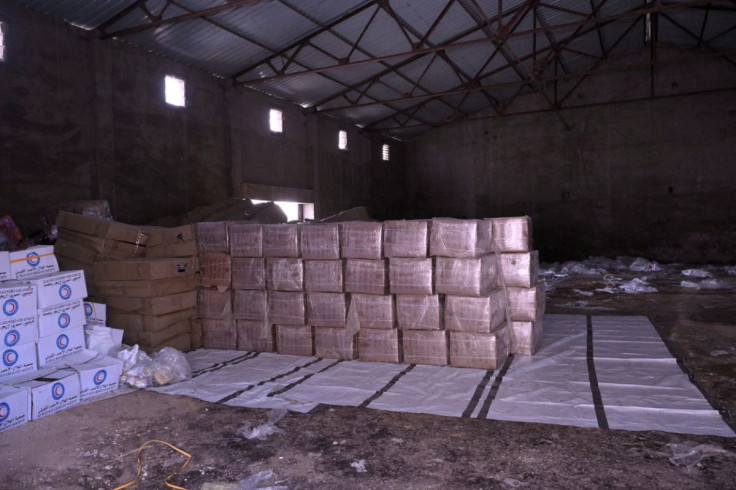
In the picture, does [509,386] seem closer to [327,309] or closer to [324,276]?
[327,309]

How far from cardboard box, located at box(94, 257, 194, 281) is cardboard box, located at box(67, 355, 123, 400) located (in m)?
1.17

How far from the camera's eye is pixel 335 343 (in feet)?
20.6

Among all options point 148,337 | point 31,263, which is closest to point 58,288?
point 31,263

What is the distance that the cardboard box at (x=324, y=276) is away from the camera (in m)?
6.23

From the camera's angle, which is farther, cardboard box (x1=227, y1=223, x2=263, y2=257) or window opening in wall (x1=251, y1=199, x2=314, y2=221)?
window opening in wall (x1=251, y1=199, x2=314, y2=221)

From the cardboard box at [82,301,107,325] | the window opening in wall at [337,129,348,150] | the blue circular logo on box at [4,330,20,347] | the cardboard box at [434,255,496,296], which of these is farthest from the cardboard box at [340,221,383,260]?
the window opening in wall at [337,129,348,150]

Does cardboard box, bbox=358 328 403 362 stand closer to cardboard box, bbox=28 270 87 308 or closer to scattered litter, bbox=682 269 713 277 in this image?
cardboard box, bbox=28 270 87 308

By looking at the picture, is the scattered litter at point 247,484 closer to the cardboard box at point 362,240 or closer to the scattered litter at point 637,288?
the cardboard box at point 362,240

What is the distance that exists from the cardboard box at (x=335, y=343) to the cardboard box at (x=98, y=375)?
2256 mm

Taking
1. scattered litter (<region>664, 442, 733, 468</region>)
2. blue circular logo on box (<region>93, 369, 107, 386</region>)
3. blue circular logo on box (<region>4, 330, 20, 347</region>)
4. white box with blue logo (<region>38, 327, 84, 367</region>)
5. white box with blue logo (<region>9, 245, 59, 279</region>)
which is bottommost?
scattered litter (<region>664, 442, 733, 468</region>)

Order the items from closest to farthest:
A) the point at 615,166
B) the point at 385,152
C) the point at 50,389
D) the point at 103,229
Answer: the point at 50,389, the point at 103,229, the point at 615,166, the point at 385,152

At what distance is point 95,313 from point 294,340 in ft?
7.86

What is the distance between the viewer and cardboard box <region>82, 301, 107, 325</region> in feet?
19.6

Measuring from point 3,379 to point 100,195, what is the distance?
5.99 metres
